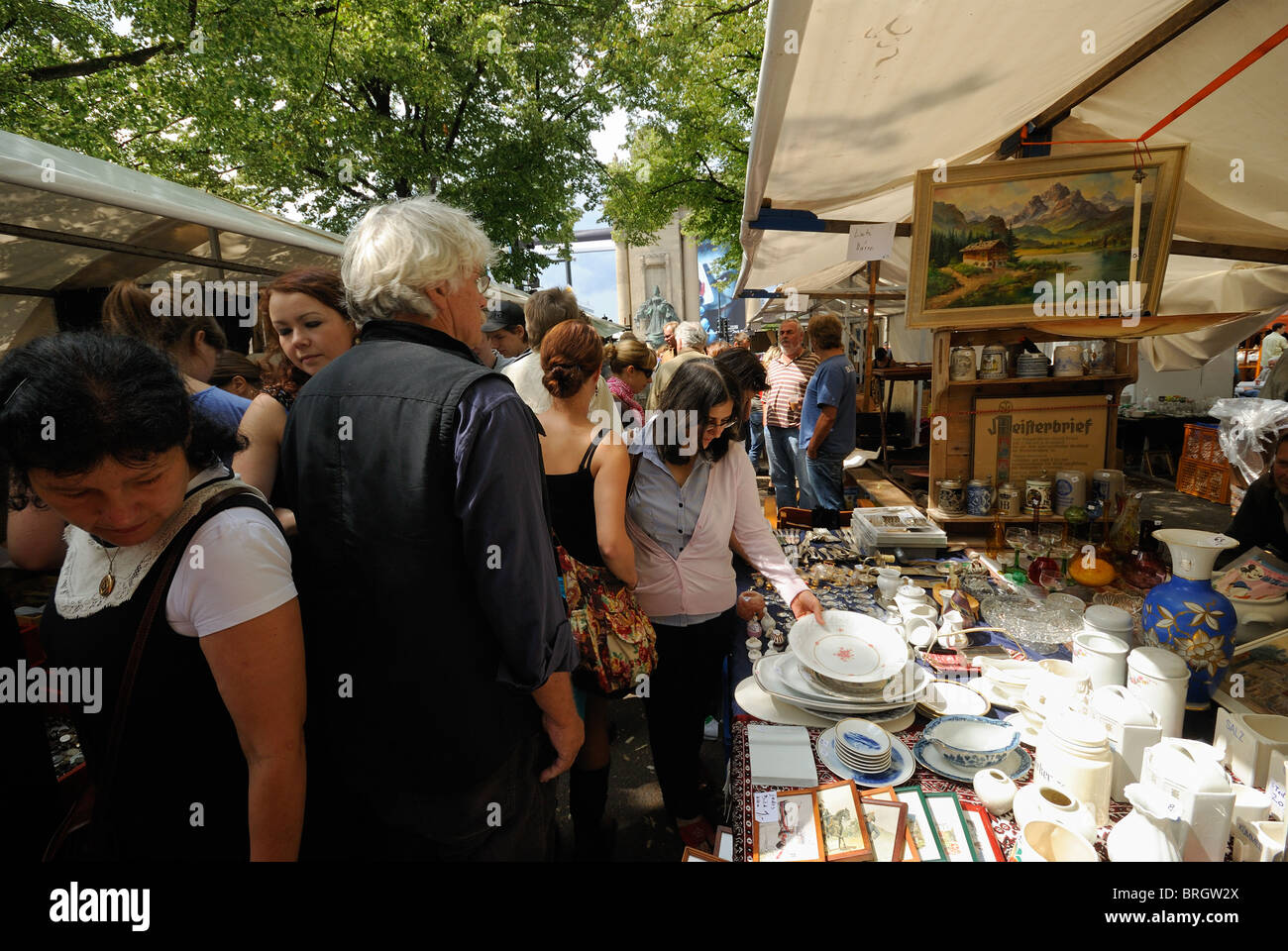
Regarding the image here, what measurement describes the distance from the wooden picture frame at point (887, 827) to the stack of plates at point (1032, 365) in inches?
120

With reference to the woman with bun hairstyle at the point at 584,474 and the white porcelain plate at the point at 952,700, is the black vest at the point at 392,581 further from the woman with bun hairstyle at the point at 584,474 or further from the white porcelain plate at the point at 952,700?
the white porcelain plate at the point at 952,700

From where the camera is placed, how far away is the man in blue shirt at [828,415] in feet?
16.9

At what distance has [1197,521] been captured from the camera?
6668 millimetres

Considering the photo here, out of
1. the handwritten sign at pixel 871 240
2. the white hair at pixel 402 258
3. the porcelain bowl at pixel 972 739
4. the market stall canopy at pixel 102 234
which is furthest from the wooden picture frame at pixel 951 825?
the market stall canopy at pixel 102 234

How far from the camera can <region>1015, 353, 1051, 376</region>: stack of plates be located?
11.5ft

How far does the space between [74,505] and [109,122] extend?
9.93 meters

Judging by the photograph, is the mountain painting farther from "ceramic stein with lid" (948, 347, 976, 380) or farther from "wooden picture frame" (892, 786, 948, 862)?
"wooden picture frame" (892, 786, 948, 862)

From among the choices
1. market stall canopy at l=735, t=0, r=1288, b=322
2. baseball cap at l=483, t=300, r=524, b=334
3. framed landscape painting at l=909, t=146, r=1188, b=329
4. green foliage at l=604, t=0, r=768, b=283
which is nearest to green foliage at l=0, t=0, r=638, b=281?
green foliage at l=604, t=0, r=768, b=283

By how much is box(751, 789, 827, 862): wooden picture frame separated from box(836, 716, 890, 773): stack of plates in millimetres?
176

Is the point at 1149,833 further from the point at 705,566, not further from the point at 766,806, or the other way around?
the point at 705,566

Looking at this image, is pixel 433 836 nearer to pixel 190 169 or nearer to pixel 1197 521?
pixel 1197 521

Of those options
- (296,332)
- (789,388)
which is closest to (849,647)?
(296,332)
